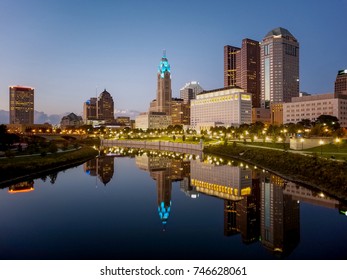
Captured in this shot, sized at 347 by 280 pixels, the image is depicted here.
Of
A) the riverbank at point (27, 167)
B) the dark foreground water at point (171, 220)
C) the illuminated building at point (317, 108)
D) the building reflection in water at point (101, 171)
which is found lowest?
the dark foreground water at point (171, 220)

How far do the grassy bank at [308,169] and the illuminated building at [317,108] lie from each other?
123 m

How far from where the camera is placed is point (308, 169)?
117 ft

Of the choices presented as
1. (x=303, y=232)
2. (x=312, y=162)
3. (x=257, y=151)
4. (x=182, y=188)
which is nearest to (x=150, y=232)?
(x=303, y=232)

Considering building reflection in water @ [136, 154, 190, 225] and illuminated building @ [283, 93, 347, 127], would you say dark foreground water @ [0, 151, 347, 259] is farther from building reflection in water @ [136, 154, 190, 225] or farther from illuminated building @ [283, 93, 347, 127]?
illuminated building @ [283, 93, 347, 127]

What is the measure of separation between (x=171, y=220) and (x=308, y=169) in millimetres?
20970

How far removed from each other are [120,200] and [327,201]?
19442 millimetres

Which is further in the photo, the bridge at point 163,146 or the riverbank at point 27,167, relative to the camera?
the bridge at point 163,146

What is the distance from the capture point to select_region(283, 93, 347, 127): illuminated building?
156625mm

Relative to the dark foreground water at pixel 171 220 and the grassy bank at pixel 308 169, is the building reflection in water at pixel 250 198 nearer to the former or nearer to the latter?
the dark foreground water at pixel 171 220

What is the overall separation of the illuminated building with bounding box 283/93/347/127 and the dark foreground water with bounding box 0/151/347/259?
139789 millimetres

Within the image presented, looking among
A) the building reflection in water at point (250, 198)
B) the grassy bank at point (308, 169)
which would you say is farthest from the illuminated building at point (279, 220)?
the grassy bank at point (308, 169)

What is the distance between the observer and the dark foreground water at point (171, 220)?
16891 mm

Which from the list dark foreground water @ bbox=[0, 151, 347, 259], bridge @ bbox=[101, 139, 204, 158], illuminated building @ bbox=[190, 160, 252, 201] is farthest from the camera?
bridge @ bbox=[101, 139, 204, 158]

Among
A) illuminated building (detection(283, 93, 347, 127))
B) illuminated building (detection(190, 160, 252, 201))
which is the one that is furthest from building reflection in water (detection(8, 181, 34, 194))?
illuminated building (detection(283, 93, 347, 127))
